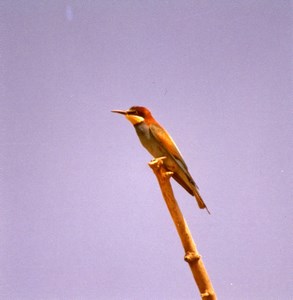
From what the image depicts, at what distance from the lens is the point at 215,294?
2.15 m

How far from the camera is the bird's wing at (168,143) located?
2.62 meters

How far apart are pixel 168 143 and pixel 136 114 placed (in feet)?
1.26

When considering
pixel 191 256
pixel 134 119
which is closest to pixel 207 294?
pixel 191 256

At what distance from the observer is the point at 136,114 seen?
2.82 m

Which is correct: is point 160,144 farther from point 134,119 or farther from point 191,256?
point 191,256

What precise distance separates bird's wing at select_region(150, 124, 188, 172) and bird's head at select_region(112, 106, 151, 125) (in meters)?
0.15

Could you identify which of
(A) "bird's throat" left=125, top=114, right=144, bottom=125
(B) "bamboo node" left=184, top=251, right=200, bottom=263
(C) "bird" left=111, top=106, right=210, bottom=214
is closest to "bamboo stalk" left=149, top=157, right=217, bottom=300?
(B) "bamboo node" left=184, top=251, right=200, bottom=263

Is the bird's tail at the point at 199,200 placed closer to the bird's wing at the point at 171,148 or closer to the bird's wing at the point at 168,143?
the bird's wing at the point at 171,148

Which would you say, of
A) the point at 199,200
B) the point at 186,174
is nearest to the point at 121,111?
the point at 186,174

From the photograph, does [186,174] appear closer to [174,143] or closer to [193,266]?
[174,143]

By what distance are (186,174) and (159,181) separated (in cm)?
29

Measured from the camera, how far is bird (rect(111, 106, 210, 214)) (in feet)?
8.58

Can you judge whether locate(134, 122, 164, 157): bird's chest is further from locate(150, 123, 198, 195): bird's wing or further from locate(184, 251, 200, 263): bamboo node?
locate(184, 251, 200, 263): bamboo node

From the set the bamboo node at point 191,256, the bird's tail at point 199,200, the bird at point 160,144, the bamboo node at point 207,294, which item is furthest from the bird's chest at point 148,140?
the bamboo node at point 207,294
